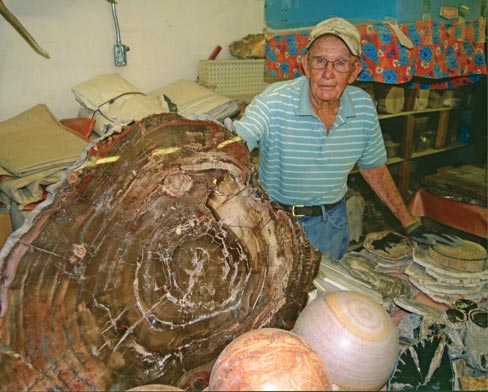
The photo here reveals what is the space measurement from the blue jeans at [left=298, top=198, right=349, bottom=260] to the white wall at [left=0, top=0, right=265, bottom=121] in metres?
1.45

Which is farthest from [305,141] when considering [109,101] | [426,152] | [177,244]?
[426,152]

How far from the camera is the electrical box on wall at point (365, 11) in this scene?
6.31 feet

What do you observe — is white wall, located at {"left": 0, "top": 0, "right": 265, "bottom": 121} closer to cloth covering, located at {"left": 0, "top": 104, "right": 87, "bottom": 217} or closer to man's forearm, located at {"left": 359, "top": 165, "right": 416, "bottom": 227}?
cloth covering, located at {"left": 0, "top": 104, "right": 87, "bottom": 217}

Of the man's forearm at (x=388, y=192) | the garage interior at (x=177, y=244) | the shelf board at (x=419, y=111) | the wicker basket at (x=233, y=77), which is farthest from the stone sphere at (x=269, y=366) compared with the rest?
the shelf board at (x=419, y=111)

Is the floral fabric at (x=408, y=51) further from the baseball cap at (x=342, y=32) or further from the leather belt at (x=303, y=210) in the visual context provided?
the leather belt at (x=303, y=210)

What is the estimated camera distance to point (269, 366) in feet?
2.71

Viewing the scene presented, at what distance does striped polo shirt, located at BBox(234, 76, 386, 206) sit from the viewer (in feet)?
5.50

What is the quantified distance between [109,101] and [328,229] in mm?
1218

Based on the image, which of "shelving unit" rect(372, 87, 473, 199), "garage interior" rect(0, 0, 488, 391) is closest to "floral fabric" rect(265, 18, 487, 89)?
"garage interior" rect(0, 0, 488, 391)

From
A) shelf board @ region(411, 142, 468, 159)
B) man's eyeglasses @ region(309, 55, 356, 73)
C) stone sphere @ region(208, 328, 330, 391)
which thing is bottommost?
shelf board @ region(411, 142, 468, 159)

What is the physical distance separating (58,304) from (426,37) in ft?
6.42

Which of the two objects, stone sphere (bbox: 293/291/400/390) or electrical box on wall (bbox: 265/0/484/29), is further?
electrical box on wall (bbox: 265/0/484/29)

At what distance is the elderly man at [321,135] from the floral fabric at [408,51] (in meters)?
0.25

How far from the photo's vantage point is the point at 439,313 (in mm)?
1465
